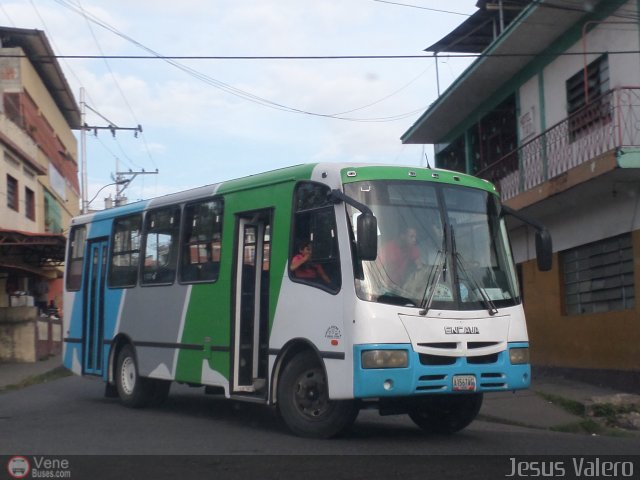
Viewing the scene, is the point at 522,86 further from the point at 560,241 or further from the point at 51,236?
the point at 51,236

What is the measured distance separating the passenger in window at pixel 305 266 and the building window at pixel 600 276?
24.9 ft

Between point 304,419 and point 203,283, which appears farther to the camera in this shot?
point 203,283

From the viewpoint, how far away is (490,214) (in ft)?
31.1

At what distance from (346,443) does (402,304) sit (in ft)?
4.91

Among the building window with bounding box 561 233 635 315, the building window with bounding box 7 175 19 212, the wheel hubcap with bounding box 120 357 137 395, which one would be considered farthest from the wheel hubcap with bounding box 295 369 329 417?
the building window with bounding box 7 175 19 212

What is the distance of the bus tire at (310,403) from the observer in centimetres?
866

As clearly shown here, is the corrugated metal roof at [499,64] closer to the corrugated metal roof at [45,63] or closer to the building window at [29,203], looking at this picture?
the corrugated metal roof at [45,63]

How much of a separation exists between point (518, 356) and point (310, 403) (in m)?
2.19

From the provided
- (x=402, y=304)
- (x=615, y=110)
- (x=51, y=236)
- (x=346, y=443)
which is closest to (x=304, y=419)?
(x=346, y=443)

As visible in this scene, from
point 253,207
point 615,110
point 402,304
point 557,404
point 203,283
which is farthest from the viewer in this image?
point 615,110

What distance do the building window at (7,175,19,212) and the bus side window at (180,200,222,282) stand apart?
1834 cm

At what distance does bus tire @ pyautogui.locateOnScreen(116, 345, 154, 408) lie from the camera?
12430 millimetres

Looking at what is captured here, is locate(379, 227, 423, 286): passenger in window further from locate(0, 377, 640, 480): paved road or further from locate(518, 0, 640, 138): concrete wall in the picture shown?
locate(518, 0, 640, 138): concrete wall

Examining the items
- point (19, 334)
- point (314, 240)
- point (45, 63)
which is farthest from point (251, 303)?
point (45, 63)
